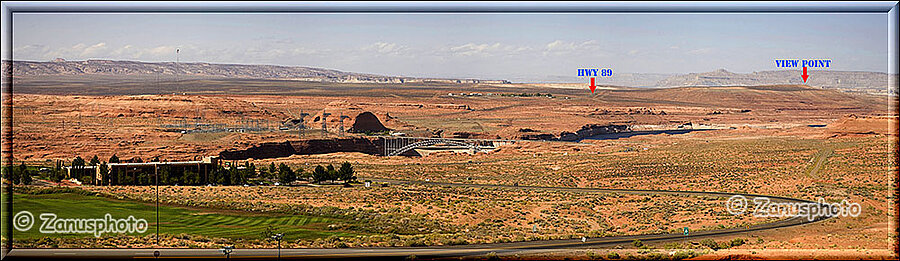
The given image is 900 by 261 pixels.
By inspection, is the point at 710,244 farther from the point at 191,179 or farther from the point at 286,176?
the point at 191,179

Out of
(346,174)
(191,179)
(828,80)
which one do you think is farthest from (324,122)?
(828,80)

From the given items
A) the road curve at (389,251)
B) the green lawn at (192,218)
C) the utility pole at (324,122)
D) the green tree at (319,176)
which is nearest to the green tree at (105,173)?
the green lawn at (192,218)

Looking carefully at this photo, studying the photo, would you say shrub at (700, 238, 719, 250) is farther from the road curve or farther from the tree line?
the tree line

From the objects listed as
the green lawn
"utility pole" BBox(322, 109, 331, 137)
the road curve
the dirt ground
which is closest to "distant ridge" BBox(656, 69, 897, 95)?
the dirt ground

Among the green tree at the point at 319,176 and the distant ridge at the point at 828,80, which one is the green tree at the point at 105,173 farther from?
the distant ridge at the point at 828,80

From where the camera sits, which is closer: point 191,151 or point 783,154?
point 783,154

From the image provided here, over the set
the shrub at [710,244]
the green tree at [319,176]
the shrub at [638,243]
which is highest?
the green tree at [319,176]

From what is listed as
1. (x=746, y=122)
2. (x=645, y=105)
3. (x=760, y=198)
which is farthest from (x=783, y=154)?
(x=645, y=105)

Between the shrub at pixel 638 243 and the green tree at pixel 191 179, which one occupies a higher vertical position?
the green tree at pixel 191 179

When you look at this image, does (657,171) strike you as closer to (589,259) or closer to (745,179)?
(745,179)
